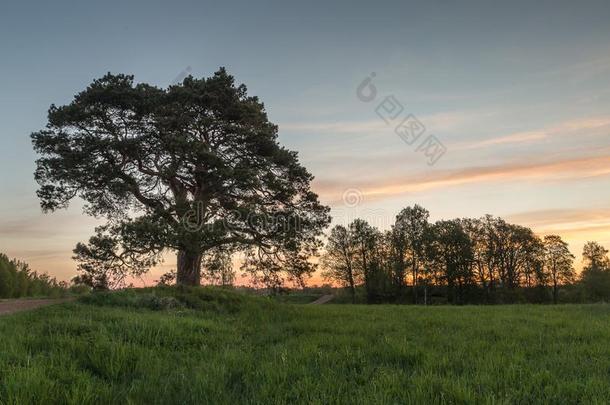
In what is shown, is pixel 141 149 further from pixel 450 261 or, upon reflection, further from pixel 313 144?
pixel 450 261

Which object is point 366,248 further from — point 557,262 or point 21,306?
point 21,306

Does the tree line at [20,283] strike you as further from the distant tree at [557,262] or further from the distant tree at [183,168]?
the distant tree at [557,262]

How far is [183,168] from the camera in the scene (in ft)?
65.9

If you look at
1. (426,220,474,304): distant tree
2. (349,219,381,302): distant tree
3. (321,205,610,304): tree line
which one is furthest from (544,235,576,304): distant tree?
(349,219,381,302): distant tree

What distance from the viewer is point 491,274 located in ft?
204

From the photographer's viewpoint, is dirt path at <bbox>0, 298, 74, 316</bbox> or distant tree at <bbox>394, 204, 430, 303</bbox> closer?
dirt path at <bbox>0, 298, 74, 316</bbox>

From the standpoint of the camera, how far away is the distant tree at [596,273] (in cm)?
6100

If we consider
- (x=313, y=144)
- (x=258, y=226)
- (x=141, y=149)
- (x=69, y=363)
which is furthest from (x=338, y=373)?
A: (x=313, y=144)

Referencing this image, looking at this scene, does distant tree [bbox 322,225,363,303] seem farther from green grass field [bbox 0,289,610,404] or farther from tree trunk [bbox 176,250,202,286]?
green grass field [bbox 0,289,610,404]

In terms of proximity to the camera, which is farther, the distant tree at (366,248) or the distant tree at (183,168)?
the distant tree at (366,248)

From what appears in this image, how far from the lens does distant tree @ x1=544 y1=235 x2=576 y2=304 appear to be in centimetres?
6231

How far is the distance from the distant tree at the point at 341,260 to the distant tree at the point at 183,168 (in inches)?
1631

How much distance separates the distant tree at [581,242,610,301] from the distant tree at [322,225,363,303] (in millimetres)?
33677

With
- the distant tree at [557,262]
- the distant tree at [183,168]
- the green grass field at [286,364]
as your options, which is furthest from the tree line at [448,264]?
the green grass field at [286,364]
